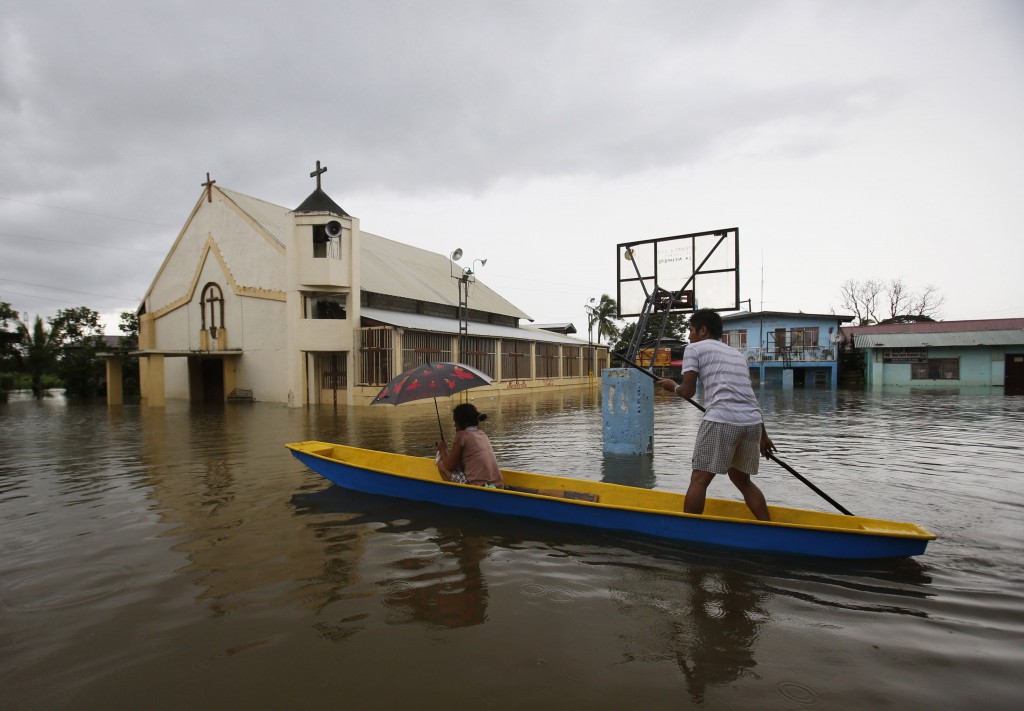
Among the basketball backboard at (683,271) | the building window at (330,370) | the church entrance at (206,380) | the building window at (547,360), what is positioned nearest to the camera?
the basketball backboard at (683,271)

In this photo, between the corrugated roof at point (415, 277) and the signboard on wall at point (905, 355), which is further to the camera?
the signboard on wall at point (905, 355)

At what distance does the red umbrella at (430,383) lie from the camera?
20.1 ft

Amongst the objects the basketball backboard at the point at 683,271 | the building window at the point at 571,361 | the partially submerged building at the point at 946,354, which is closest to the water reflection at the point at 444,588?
the basketball backboard at the point at 683,271

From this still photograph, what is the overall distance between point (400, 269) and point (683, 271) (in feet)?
66.4

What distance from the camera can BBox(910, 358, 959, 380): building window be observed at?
3581cm

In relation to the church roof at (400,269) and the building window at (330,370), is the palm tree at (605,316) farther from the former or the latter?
the building window at (330,370)

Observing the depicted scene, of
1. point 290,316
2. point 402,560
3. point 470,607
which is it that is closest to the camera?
point 470,607

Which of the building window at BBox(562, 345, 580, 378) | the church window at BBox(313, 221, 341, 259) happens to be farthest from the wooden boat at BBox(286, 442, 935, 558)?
the building window at BBox(562, 345, 580, 378)

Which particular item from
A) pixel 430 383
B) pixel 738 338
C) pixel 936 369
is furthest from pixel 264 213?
pixel 936 369

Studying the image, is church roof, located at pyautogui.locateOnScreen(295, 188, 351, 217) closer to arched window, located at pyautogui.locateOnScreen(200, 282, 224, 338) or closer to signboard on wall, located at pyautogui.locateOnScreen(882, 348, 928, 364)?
arched window, located at pyautogui.locateOnScreen(200, 282, 224, 338)

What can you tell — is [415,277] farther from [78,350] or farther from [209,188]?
[78,350]

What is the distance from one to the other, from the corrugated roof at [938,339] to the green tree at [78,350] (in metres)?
48.8

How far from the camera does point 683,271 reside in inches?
551

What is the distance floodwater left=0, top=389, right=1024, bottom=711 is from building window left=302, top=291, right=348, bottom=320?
16.5 meters
